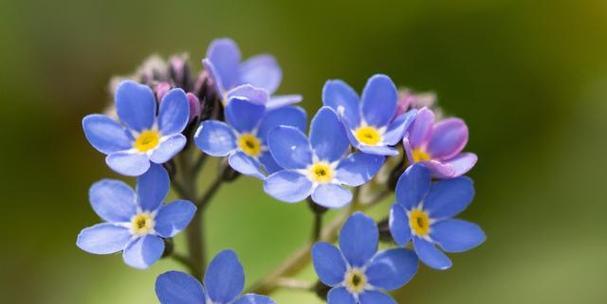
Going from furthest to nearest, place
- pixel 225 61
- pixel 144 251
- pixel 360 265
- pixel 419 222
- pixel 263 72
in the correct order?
pixel 263 72 → pixel 225 61 → pixel 419 222 → pixel 360 265 → pixel 144 251

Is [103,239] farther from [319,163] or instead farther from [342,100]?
[342,100]

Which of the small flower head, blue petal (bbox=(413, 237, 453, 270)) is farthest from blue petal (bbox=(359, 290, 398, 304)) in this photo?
the small flower head

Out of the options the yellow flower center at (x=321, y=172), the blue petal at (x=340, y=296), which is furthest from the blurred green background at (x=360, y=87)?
the blue petal at (x=340, y=296)

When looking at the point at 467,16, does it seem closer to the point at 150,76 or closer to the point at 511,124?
the point at 511,124

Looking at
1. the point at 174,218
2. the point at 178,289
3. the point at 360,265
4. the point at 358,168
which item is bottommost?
the point at 178,289

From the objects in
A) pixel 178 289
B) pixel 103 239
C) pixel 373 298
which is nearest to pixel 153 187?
pixel 103 239

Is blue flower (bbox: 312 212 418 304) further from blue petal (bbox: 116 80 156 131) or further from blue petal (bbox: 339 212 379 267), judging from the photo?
blue petal (bbox: 116 80 156 131)
